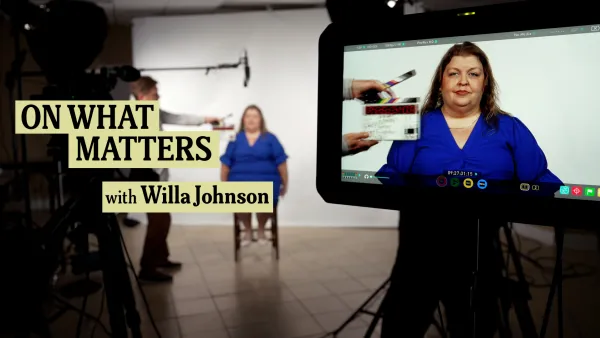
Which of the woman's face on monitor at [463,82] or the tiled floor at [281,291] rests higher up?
the woman's face on monitor at [463,82]

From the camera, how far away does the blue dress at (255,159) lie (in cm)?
313

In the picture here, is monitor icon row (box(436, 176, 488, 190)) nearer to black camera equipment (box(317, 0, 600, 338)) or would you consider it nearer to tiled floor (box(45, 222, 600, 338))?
black camera equipment (box(317, 0, 600, 338))

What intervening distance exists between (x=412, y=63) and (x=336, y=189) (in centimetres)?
25

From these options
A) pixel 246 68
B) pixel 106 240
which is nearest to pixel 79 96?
pixel 106 240

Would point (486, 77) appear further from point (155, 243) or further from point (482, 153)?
point (155, 243)

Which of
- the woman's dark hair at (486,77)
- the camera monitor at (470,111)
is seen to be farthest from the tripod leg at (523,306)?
the woman's dark hair at (486,77)

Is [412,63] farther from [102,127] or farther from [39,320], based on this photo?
[39,320]

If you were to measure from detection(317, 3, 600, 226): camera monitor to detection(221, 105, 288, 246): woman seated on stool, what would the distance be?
94.8 inches

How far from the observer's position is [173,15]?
417 centimetres

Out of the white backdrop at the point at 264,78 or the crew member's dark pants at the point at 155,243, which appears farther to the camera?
the white backdrop at the point at 264,78

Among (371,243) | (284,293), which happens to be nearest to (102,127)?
(284,293)

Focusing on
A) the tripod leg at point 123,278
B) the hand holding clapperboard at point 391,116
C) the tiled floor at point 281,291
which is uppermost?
the hand holding clapperboard at point 391,116

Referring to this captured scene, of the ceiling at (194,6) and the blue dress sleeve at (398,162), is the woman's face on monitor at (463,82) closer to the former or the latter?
the blue dress sleeve at (398,162)

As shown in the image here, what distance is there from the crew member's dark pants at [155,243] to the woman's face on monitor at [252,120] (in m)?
0.98
